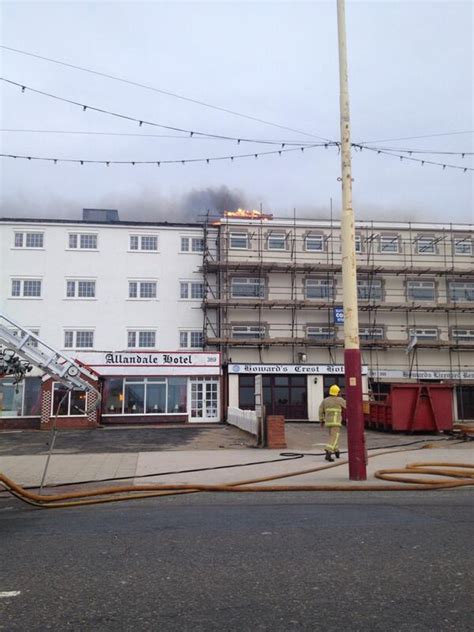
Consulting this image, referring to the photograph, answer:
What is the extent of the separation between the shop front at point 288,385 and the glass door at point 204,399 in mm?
1748

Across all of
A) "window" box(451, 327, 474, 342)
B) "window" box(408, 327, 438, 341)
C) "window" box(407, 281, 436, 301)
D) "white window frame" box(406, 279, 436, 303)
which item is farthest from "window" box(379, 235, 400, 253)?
"window" box(451, 327, 474, 342)

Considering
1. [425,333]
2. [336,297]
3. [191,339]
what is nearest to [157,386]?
[191,339]

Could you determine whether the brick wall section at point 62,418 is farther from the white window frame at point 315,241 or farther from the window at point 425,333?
the window at point 425,333

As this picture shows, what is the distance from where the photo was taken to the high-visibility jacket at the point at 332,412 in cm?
1361

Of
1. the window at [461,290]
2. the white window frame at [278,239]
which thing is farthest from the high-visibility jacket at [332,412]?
the window at [461,290]

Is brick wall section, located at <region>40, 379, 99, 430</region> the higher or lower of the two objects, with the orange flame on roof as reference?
lower

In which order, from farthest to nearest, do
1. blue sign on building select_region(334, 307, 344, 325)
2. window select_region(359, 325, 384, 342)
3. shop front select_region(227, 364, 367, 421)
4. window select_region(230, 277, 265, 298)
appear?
window select_region(359, 325, 384, 342) < window select_region(230, 277, 265, 298) < blue sign on building select_region(334, 307, 344, 325) < shop front select_region(227, 364, 367, 421)

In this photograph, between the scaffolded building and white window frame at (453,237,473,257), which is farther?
white window frame at (453,237,473,257)

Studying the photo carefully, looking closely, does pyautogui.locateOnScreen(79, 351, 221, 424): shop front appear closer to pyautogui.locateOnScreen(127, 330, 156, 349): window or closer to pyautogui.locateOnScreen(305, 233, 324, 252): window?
pyautogui.locateOnScreen(127, 330, 156, 349): window

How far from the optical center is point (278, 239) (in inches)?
1540

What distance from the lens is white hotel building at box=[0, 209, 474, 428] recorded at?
3606cm

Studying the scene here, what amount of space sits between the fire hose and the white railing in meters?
7.76

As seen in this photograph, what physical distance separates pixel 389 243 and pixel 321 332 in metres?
7.90

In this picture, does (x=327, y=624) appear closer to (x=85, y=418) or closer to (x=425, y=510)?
(x=425, y=510)
